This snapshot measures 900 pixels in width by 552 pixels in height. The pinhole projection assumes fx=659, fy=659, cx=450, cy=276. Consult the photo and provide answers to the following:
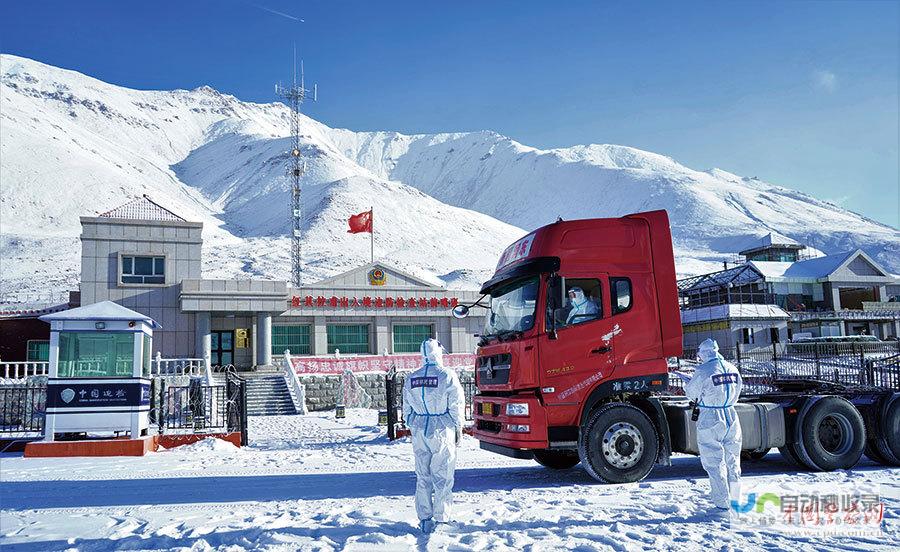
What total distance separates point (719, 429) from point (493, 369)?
3.21 m

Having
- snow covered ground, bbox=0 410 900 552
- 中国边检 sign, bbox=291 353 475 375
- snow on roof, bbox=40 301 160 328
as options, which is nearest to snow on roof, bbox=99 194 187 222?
中国边检 sign, bbox=291 353 475 375

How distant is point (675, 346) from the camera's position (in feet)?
31.8

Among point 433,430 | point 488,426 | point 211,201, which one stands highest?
point 211,201

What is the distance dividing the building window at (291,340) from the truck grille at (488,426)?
84.3 feet

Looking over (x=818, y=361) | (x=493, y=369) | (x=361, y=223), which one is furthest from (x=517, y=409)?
(x=361, y=223)

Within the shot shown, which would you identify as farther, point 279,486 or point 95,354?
point 95,354

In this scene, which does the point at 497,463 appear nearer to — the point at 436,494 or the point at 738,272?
the point at 436,494

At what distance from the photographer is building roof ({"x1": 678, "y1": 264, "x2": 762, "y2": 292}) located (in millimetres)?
52125

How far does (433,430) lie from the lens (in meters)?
7.14

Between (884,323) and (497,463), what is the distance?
5269 centimetres

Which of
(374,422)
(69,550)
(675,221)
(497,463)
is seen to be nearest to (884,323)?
(374,422)

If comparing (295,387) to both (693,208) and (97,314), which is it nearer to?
(97,314)

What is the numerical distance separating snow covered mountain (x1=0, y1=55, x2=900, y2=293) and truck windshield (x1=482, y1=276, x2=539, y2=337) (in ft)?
221

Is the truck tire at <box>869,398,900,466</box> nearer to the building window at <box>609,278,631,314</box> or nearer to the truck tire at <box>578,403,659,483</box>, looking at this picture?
the truck tire at <box>578,403,659,483</box>
